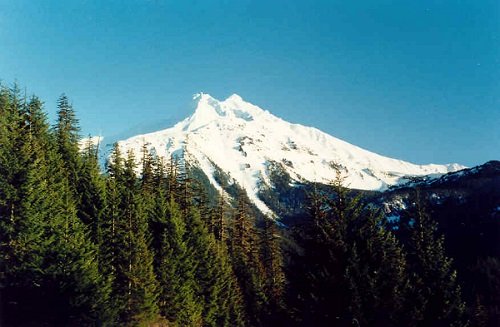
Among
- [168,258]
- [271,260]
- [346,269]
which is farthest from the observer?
[271,260]

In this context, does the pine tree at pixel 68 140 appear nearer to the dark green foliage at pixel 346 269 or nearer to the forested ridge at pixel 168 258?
the forested ridge at pixel 168 258

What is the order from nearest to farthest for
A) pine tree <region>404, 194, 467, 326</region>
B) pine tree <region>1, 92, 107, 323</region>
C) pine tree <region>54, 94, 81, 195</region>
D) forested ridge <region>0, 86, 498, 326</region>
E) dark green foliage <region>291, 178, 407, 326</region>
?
1. dark green foliage <region>291, 178, 407, 326</region>
2. forested ridge <region>0, 86, 498, 326</region>
3. pine tree <region>1, 92, 107, 323</region>
4. pine tree <region>404, 194, 467, 326</region>
5. pine tree <region>54, 94, 81, 195</region>

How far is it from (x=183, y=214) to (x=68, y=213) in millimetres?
20135

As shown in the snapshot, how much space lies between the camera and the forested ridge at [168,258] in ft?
69.7

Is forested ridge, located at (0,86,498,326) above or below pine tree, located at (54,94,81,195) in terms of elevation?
below

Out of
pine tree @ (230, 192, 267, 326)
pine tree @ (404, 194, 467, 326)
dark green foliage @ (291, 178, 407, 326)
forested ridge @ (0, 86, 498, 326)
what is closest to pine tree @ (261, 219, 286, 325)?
forested ridge @ (0, 86, 498, 326)

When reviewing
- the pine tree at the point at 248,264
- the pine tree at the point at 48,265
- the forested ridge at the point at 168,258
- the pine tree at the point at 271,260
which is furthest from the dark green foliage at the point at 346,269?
the pine tree at the point at 248,264

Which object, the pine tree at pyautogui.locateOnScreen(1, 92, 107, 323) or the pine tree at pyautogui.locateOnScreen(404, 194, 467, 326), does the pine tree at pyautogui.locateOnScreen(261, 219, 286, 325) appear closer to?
the pine tree at pyautogui.locateOnScreen(404, 194, 467, 326)

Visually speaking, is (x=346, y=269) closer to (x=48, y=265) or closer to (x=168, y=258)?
(x=48, y=265)

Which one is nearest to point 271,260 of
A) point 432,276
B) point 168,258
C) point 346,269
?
point 168,258

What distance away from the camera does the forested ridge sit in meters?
21.2

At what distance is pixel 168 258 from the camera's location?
42969mm

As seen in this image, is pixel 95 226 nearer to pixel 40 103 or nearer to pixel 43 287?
pixel 43 287

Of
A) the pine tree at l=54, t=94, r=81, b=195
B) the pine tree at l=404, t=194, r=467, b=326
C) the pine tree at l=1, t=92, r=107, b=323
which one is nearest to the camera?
the pine tree at l=1, t=92, r=107, b=323
